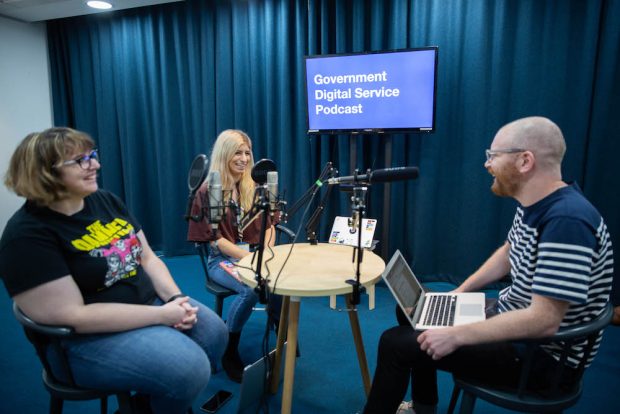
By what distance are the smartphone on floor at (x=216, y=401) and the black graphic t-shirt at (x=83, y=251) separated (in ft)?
2.12

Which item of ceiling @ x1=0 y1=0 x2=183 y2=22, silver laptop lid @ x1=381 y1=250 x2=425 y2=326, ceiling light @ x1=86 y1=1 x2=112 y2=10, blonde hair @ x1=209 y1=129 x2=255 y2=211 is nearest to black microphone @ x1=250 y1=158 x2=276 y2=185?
silver laptop lid @ x1=381 y1=250 x2=425 y2=326

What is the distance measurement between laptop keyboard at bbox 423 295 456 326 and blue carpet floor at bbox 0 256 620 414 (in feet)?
2.09

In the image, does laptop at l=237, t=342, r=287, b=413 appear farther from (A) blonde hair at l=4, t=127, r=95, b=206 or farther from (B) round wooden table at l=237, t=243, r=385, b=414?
(A) blonde hair at l=4, t=127, r=95, b=206

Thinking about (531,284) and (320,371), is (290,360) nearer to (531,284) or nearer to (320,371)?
(320,371)

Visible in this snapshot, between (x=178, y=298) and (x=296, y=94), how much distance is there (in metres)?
2.49

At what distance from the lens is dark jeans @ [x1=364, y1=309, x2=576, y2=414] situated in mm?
1243

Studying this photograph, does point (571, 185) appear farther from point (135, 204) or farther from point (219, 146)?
point (135, 204)

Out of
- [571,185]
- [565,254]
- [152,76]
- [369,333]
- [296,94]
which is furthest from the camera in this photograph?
[152,76]

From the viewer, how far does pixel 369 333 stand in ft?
8.55

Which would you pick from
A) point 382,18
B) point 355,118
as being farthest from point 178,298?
point 382,18

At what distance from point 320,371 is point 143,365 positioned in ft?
3.88

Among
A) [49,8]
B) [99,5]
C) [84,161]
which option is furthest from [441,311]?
[49,8]

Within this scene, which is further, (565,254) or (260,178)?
(260,178)

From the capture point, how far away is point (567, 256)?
44.3 inches
